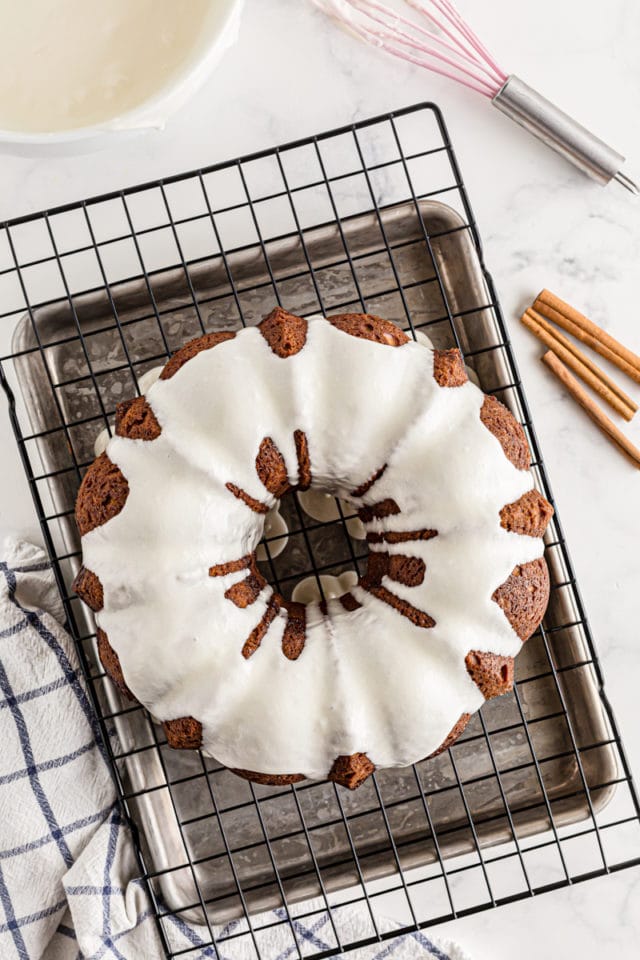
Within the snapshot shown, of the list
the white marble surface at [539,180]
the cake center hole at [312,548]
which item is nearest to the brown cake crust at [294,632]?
the cake center hole at [312,548]

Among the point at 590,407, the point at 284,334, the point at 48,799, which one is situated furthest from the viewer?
the point at 590,407

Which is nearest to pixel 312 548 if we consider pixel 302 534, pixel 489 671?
pixel 302 534

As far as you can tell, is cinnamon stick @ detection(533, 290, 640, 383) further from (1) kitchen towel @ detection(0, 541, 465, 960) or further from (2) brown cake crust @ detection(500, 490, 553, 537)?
(1) kitchen towel @ detection(0, 541, 465, 960)

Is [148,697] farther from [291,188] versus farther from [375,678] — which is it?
[291,188]

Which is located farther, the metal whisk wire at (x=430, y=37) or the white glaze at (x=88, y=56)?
the metal whisk wire at (x=430, y=37)

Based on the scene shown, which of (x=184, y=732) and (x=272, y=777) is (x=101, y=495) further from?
(x=272, y=777)

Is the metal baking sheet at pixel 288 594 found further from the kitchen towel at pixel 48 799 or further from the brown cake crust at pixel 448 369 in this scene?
the brown cake crust at pixel 448 369
